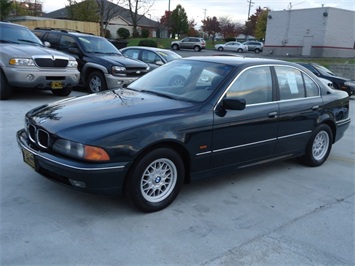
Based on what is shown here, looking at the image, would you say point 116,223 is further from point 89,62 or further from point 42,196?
point 89,62

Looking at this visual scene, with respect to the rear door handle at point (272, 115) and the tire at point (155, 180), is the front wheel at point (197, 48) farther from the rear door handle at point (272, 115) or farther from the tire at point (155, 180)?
the tire at point (155, 180)

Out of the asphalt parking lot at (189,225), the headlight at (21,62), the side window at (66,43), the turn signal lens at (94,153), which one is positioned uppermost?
the side window at (66,43)

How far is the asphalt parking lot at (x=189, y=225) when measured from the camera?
3.05 meters

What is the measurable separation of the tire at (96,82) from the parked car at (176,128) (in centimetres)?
515

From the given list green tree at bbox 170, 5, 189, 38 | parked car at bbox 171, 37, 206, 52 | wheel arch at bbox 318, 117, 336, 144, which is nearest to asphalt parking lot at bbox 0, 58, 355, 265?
wheel arch at bbox 318, 117, 336, 144

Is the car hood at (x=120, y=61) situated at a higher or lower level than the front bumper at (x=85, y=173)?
higher

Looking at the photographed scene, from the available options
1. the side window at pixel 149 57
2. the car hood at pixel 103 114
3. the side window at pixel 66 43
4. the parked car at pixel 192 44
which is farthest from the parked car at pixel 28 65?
the parked car at pixel 192 44

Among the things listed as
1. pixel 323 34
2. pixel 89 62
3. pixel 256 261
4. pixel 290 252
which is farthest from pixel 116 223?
pixel 323 34

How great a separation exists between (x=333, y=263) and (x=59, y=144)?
265 centimetres

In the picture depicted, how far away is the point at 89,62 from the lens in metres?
10.3

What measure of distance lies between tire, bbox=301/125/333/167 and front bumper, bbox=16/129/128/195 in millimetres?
3195

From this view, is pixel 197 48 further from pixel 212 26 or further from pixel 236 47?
pixel 212 26

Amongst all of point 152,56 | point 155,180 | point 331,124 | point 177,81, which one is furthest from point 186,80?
point 152,56

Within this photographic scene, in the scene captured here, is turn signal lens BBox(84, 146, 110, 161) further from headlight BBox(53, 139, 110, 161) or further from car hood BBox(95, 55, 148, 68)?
car hood BBox(95, 55, 148, 68)
